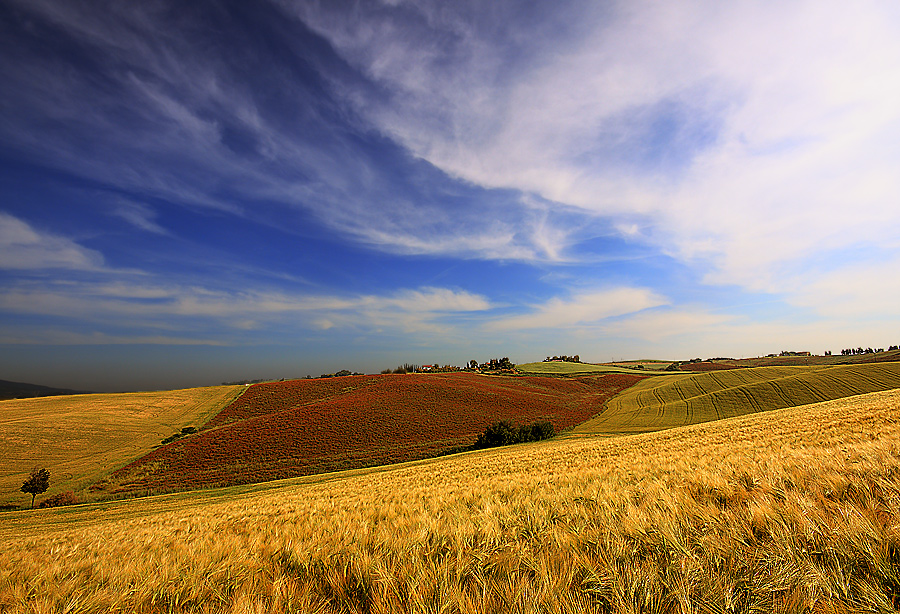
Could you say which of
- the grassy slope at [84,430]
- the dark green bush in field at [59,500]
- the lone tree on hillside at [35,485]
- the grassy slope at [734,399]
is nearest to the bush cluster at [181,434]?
the grassy slope at [84,430]

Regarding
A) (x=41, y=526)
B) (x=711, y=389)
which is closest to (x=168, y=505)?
(x=41, y=526)

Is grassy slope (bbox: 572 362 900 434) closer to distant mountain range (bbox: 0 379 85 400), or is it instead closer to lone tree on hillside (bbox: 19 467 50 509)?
lone tree on hillside (bbox: 19 467 50 509)

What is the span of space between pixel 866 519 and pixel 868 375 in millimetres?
79245

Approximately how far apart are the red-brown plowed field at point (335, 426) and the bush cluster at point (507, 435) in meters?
2.64

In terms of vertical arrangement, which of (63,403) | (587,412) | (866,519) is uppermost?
(866,519)

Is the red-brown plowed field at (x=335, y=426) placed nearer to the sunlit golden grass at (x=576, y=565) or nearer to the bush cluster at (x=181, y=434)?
the bush cluster at (x=181, y=434)

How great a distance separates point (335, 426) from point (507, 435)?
76.6 feet

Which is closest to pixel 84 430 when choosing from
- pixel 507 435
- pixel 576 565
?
pixel 507 435

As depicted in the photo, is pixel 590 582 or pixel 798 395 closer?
pixel 590 582

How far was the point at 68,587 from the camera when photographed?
106 inches

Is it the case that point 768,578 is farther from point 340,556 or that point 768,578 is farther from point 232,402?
point 232,402

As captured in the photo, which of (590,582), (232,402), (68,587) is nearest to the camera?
(590,582)

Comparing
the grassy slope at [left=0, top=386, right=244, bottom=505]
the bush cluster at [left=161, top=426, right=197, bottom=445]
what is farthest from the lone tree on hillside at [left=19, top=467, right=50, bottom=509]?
the bush cluster at [left=161, top=426, right=197, bottom=445]

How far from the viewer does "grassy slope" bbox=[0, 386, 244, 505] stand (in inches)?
1394
